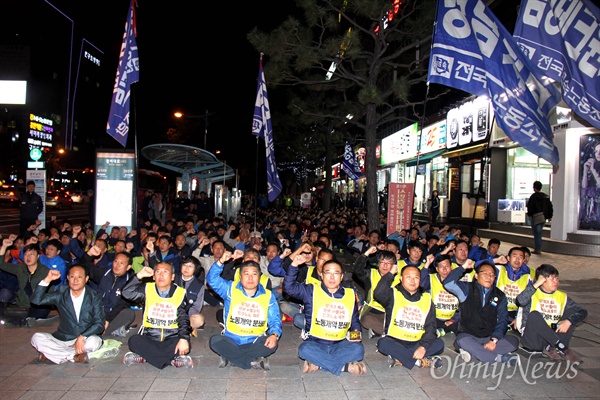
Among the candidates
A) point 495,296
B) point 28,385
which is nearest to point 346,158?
point 495,296

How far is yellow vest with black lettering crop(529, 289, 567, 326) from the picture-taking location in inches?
233

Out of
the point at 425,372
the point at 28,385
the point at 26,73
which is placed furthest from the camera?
the point at 26,73

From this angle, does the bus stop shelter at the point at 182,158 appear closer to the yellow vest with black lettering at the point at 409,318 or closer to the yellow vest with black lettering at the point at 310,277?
the yellow vest with black lettering at the point at 310,277

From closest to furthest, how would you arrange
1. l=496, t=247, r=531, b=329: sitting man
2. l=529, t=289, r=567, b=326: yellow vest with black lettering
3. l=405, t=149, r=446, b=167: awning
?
l=529, t=289, r=567, b=326: yellow vest with black lettering → l=496, t=247, r=531, b=329: sitting man → l=405, t=149, r=446, b=167: awning

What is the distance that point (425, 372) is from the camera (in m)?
5.30

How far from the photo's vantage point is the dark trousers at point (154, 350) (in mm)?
5164

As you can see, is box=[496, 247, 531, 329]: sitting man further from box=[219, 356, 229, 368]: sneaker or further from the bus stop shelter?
the bus stop shelter

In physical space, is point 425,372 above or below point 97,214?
below

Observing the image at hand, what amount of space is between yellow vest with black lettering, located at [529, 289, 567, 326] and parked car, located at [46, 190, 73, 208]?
36106 millimetres

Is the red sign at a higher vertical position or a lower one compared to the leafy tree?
lower

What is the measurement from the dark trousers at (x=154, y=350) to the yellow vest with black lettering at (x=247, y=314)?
0.70 metres

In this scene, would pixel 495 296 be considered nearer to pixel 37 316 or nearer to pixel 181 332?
pixel 181 332

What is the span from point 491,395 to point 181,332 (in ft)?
10.9

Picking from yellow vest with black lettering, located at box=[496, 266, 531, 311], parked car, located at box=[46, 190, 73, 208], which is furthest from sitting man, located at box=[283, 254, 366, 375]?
parked car, located at box=[46, 190, 73, 208]
